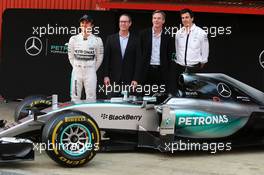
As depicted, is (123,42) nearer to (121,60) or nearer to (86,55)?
(121,60)

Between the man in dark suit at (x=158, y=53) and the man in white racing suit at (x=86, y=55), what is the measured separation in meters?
0.70

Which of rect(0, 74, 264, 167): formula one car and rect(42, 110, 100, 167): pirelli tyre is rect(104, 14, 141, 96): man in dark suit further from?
rect(42, 110, 100, 167): pirelli tyre

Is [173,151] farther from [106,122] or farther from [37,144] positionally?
[37,144]

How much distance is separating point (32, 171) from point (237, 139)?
8.89 feet

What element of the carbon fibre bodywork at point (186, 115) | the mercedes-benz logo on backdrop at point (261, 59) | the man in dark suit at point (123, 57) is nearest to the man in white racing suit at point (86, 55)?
the man in dark suit at point (123, 57)

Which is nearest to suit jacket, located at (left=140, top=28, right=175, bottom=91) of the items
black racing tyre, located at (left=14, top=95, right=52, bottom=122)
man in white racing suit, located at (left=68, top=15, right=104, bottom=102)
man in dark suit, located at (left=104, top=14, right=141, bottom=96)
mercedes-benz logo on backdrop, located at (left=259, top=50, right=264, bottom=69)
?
man in dark suit, located at (left=104, top=14, right=141, bottom=96)

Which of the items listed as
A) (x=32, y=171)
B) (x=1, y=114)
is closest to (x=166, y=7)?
(x=1, y=114)

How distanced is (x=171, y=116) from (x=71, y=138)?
1371 mm

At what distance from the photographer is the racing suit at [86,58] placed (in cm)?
816

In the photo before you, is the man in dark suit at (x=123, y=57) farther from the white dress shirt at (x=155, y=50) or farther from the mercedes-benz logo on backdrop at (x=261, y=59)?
the mercedes-benz logo on backdrop at (x=261, y=59)

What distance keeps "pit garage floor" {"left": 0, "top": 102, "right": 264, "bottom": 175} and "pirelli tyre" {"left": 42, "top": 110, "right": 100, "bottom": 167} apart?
0.14 metres

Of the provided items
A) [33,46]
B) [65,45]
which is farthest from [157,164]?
[33,46]

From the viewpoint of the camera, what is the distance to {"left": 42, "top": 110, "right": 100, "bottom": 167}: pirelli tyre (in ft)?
20.4

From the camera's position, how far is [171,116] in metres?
7.08
